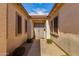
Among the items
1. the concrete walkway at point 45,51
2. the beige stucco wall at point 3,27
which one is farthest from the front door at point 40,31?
the beige stucco wall at point 3,27

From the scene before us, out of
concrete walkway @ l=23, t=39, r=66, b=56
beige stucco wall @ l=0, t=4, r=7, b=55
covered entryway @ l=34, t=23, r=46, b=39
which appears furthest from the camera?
covered entryway @ l=34, t=23, r=46, b=39

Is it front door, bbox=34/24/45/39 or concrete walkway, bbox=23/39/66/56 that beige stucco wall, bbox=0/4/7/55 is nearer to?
concrete walkway, bbox=23/39/66/56

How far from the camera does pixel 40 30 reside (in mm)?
6250

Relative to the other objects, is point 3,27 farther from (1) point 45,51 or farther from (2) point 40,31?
(2) point 40,31

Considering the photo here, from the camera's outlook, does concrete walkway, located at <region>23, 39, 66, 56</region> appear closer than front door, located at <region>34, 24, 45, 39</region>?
Yes

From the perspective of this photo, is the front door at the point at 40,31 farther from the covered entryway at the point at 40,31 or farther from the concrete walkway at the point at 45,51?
the concrete walkway at the point at 45,51

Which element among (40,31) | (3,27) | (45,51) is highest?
(3,27)

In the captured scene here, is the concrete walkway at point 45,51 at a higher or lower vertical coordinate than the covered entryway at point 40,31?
lower

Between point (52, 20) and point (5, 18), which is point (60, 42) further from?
point (5, 18)

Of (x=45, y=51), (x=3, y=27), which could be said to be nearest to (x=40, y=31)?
(x=45, y=51)

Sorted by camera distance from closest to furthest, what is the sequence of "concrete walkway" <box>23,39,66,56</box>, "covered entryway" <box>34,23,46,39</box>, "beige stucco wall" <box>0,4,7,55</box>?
"beige stucco wall" <box>0,4,7,55</box>
"concrete walkway" <box>23,39,66,56</box>
"covered entryway" <box>34,23,46,39</box>

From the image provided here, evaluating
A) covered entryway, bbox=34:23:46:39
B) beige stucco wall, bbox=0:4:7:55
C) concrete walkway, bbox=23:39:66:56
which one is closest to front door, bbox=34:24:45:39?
covered entryway, bbox=34:23:46:39

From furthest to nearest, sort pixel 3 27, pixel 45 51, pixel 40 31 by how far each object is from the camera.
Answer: pixel 40 31 → pixel 45 51 → pixel 3 27

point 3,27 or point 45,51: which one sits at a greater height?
point 3,27
